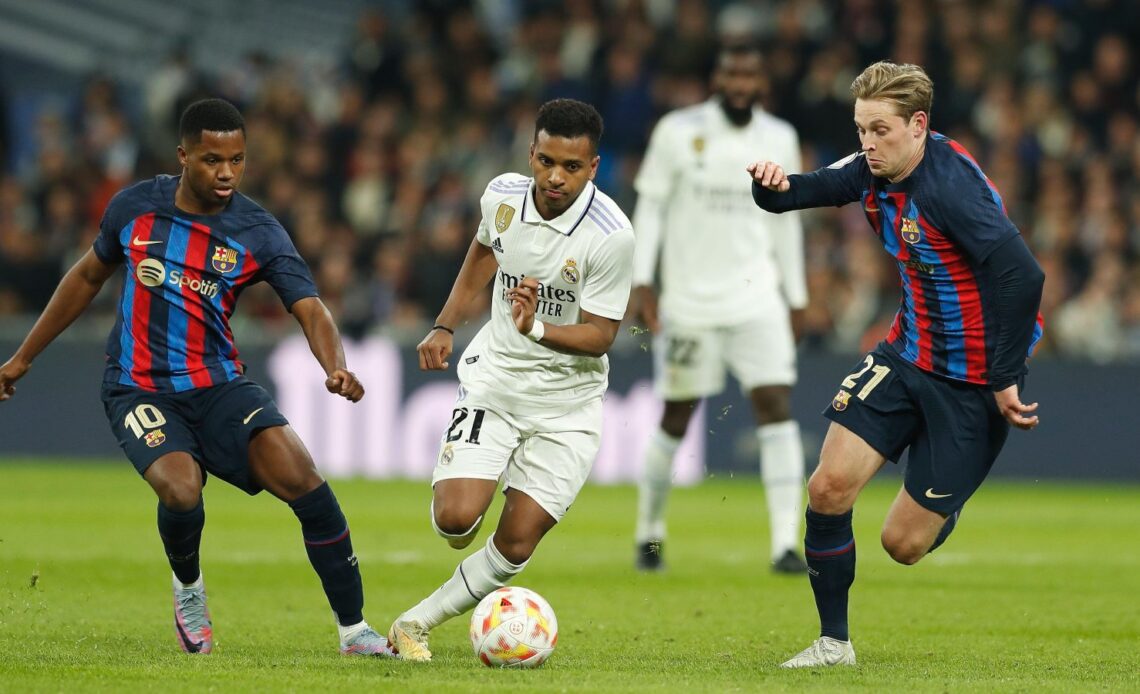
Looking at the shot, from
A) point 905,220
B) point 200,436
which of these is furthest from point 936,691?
point 200,436

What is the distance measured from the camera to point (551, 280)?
251 inches

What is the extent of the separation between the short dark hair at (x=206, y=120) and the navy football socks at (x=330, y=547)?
1383 millimetres

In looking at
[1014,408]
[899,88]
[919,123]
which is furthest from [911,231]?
[1014,408]

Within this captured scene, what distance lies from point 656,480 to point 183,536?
3727mm

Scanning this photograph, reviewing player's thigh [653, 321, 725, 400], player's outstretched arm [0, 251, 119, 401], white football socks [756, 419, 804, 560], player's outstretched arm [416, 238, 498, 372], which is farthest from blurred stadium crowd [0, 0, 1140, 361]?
player's outstretched arm [0, 251, 119, 401]

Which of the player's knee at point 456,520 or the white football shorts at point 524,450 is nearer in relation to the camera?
the player's knee at point 456,520

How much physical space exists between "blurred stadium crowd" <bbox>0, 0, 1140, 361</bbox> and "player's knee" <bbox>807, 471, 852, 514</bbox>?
8843mm

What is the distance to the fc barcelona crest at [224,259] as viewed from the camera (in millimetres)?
6207

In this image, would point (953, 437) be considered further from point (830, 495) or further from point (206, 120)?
point (206, 120)

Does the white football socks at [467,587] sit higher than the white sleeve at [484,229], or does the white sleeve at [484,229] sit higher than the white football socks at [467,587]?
the white sleeve at [484,229]

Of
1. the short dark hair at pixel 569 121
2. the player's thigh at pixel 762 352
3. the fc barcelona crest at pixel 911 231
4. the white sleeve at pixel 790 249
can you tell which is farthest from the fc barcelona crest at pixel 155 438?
the white sleeve at pixel 790 249

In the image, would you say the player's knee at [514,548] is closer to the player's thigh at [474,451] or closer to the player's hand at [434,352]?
the player's thigh at [474,451]

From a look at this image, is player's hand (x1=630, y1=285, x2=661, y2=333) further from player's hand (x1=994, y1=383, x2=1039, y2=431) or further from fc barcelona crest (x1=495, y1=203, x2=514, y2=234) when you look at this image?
player's hand (x1=994, y1=383, x2=1039, y2=431)

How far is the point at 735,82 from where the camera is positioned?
9.39 meters
